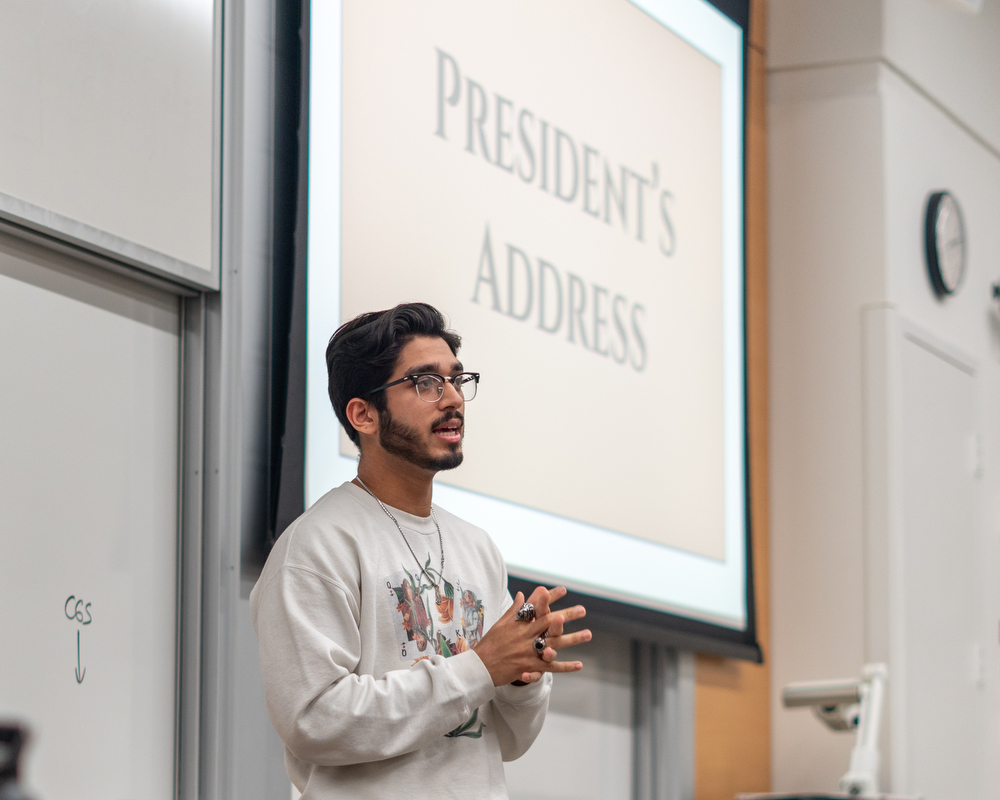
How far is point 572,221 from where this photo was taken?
306 cm

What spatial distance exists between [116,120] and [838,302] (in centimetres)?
262

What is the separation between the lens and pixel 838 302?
4.06 metres

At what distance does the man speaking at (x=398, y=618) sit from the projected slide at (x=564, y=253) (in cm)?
66

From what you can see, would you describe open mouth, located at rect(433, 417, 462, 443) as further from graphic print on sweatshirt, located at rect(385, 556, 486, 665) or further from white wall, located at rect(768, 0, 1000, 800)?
white wall, located at rect(768, 0, 1000, 800)

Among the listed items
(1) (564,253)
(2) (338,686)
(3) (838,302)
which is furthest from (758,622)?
(2) (338,686)

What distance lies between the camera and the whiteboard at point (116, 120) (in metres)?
1.83

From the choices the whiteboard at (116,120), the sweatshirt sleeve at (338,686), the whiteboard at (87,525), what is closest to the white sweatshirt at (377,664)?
the sweatshirt sleeve at (338,686)

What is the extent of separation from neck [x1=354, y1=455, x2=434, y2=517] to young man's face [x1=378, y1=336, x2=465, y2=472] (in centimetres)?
2

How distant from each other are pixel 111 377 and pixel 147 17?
565 mm

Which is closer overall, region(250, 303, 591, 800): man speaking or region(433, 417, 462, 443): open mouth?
region(250, 303, 591, 800): man speaking

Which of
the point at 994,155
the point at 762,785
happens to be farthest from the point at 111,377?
the point at 994,155

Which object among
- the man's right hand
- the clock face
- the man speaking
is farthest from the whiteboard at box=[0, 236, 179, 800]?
the clock face

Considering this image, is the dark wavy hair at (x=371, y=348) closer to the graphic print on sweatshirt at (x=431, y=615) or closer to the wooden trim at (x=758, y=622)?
the graphic print on sweatshirt at (x=431, y=615)

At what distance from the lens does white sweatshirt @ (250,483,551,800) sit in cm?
135
